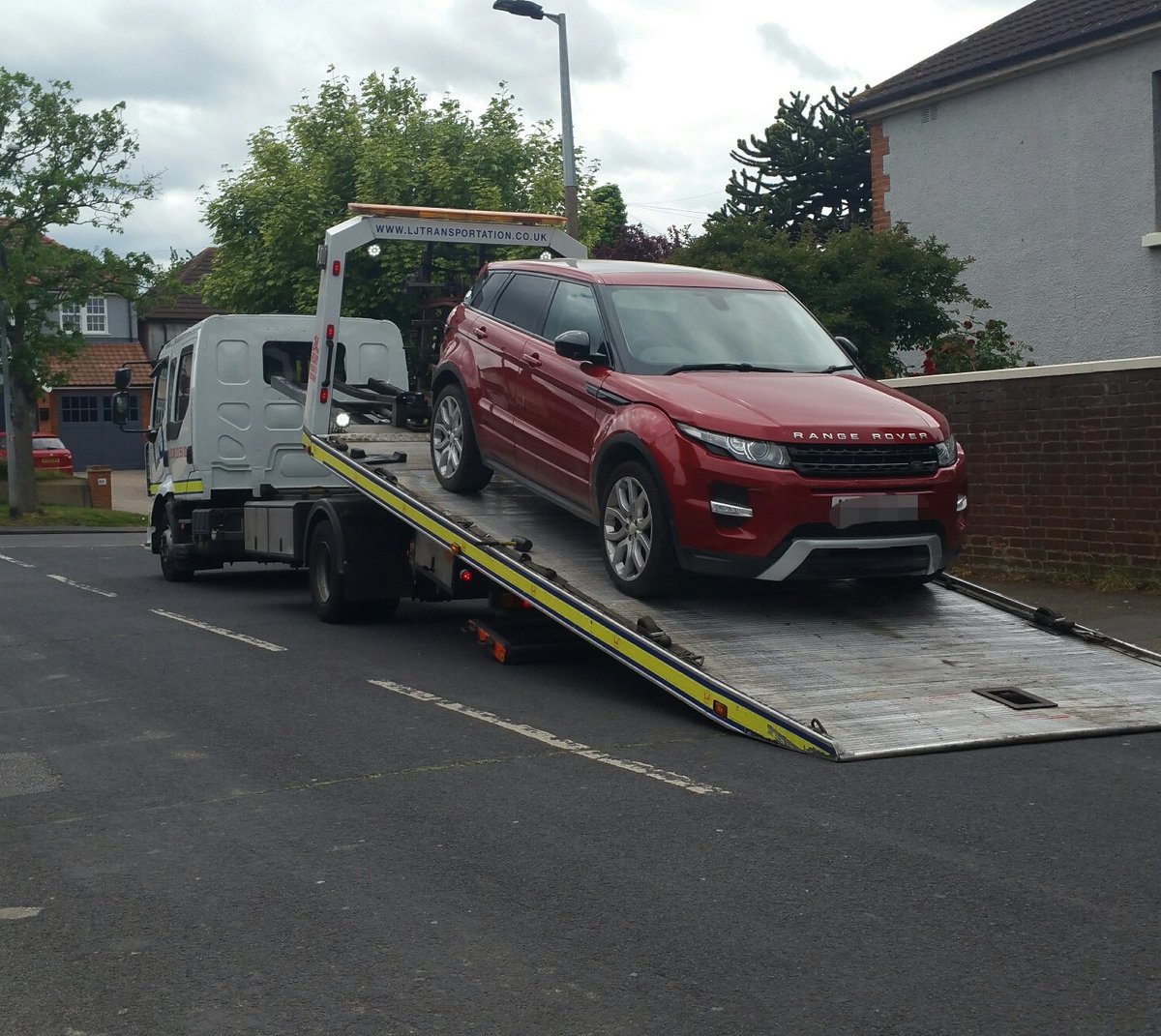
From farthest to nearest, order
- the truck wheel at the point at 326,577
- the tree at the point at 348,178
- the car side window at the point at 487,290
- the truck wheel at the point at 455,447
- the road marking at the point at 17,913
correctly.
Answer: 1. the tree at the point at 348,178
2. the truck wheel at the point at 326,577
3. the car side window at the point at 487,290
4. the truck wheel at the point at 455,447
5. the road marking at the point at 17,913

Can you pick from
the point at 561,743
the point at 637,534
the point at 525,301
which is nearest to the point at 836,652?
the point at 637,534

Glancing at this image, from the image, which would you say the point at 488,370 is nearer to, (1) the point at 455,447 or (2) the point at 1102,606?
(1) the point at 455,447

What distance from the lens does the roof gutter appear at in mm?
19672

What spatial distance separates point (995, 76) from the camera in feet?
71.8

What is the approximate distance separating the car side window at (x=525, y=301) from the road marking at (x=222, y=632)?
2980mm

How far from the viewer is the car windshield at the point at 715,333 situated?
9.60m

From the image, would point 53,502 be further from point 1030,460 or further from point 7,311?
point 1030,460

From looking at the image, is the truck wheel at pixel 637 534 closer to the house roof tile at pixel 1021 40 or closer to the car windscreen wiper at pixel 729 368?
the car windscreen wiper at pixel 729 368

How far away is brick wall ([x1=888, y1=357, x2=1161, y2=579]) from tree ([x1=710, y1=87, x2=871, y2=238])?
2477 cm

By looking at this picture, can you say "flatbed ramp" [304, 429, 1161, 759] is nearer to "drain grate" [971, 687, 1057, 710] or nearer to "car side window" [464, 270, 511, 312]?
"drain grate" [971, 687, 1057, 710]

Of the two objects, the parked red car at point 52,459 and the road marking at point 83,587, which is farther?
the parked red car at point 52,459

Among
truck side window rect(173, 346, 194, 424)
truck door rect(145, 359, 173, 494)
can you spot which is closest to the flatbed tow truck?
truck side window rect(173, 346, 194, 424)

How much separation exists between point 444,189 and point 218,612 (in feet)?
62.1

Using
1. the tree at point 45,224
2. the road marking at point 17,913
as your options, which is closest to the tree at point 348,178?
the tree at point 45,224
